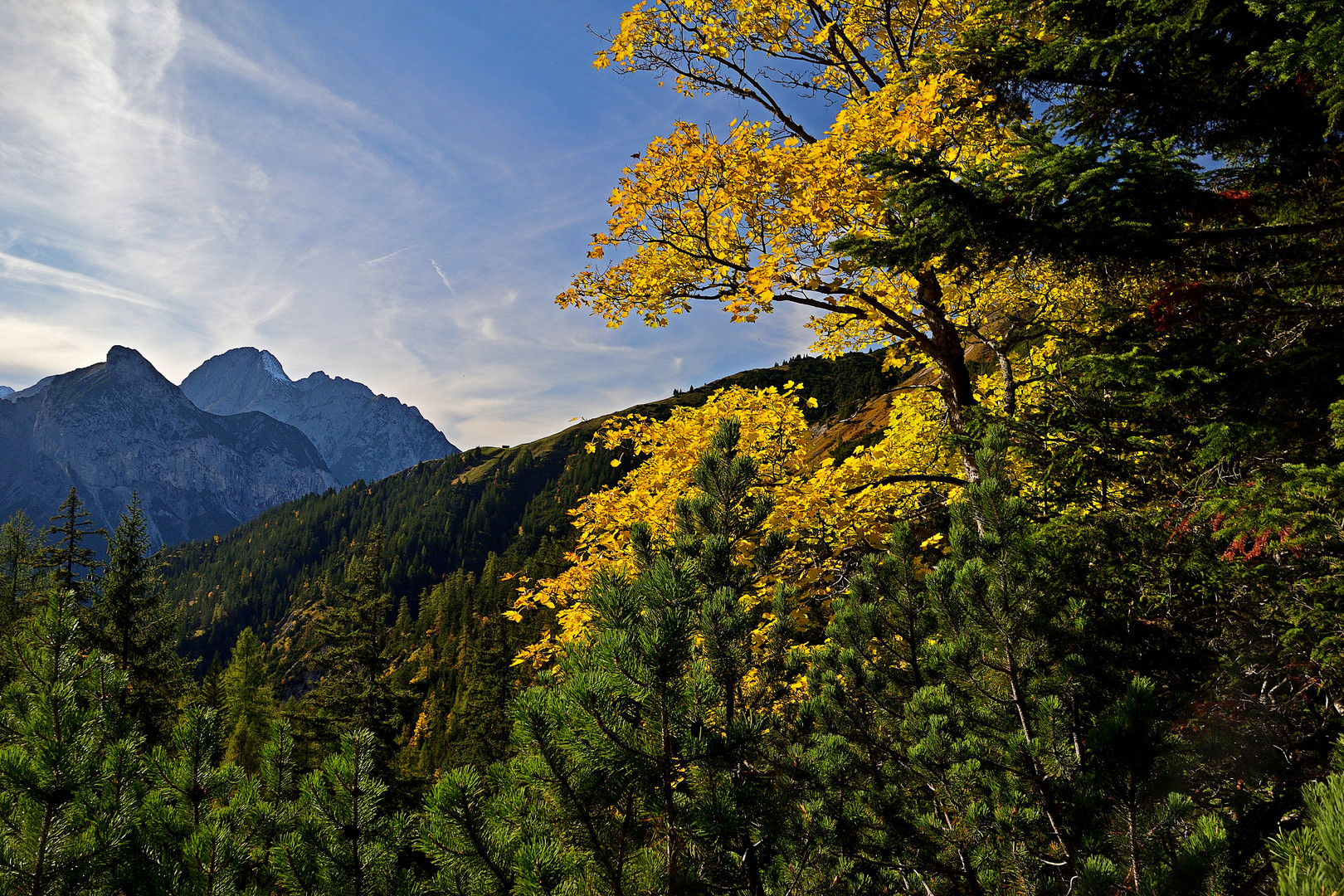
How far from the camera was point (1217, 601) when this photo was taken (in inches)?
204

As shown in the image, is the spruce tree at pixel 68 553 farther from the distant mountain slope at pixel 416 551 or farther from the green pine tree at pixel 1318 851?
the distant mountain slope at pixel 416 551

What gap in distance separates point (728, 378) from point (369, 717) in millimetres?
171330

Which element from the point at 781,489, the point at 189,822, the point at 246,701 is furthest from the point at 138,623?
the point at 781,489

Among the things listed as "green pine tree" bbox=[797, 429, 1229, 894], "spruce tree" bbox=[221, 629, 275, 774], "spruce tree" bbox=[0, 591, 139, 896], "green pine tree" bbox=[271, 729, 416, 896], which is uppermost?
"spruce tree" bbox=[0, 591, 139, 896]

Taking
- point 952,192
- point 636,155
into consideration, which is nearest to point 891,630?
point 952,192

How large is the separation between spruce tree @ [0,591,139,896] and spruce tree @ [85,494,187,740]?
20.4m

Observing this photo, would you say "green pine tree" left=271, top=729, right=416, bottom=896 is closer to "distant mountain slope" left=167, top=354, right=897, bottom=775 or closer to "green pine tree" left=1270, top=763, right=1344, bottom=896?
"green pine tree" left=1270, top=763, right=1344, bottom=896

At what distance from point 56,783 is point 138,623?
24.1m

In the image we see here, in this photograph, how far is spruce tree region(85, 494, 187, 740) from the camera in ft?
61.2

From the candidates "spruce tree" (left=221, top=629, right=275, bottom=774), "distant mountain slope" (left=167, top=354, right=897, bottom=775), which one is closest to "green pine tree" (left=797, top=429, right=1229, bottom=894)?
"spruce tree" (left=221, top=629, right=275, bottom=774)

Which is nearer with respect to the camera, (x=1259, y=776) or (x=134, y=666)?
(x=1259, y=776)

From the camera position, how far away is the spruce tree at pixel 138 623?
18656 millimetres

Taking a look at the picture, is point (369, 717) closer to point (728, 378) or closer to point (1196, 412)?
point (1196, 412)

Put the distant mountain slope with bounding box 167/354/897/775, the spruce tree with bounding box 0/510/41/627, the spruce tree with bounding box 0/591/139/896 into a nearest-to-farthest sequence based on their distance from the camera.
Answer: the spruce tree with bounding box 0/591/139/896 < the spruce tree with bounding box 0/510/41/627 < the distant mountain slope with bounding box 167/354/897/775
